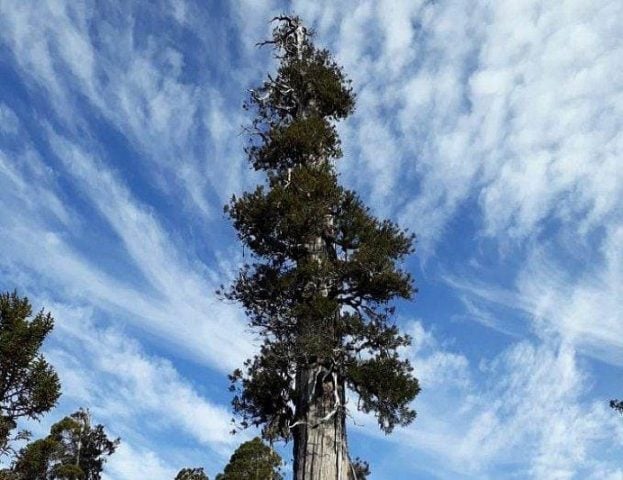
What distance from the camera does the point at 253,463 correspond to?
1129 inches

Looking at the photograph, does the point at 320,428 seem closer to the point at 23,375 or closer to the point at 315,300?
the point at 315,300

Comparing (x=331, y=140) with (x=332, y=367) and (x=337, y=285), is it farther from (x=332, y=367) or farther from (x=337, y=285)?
(x=332, y=367)

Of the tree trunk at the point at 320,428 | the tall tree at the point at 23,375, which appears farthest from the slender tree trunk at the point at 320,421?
the tall tree at the point at 23,375

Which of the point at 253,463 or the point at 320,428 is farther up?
the point at 253,463

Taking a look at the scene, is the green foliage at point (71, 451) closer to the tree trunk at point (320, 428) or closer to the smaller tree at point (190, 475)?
the smaller tree at point (190, 475)

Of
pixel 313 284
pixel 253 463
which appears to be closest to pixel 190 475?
pixel 253 463

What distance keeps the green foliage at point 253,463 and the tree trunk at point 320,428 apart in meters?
17.8

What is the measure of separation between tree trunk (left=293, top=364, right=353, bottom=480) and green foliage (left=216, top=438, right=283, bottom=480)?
17.8 m

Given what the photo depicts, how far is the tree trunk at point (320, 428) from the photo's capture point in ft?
35.9

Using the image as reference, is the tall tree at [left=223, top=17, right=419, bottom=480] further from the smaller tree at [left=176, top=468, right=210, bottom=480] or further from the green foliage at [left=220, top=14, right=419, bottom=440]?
the smaller tree at [left=176, top=468, right=210, bottom=480]

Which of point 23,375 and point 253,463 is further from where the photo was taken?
point 253,463

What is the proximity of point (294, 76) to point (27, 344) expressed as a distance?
11.5m

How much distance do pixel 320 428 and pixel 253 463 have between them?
62.0ft

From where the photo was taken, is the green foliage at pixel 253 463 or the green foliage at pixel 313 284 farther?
the green foliage at pixel 253 463
